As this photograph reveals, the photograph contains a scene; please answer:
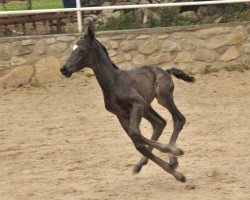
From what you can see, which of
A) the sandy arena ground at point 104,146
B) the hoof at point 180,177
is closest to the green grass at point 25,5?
the sandy arena ground at point 104,146

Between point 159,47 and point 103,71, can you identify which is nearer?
point 103,71

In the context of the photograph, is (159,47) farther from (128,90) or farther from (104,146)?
(128,90)

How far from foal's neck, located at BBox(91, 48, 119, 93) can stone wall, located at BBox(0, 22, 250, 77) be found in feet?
15.8

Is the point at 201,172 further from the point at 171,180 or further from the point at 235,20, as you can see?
the point at 235,20

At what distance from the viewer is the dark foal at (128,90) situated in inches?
252

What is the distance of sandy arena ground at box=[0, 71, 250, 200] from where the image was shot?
656 cm

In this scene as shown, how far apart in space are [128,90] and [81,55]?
0.58 m

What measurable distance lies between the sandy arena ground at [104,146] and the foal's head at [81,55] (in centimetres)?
122

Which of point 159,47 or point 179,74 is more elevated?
point 179,74

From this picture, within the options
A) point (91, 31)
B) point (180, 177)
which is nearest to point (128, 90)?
point (91, 31)

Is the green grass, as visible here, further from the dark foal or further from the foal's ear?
the foal's ear

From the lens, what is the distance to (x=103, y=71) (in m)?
6.64

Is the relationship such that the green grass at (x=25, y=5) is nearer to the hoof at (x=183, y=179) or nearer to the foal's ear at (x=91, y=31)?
the foal's ear at (x=91, y=31)

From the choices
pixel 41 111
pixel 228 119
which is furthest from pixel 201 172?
pixel 41 111
